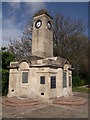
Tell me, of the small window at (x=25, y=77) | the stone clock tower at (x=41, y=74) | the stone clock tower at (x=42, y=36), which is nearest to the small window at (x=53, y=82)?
the stone clock tower at (x=41, y=74)

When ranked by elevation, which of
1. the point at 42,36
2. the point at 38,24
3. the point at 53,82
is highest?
the point at 38,24

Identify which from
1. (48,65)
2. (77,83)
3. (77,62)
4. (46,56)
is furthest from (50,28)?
(77,83)

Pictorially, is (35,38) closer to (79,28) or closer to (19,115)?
(19,115)

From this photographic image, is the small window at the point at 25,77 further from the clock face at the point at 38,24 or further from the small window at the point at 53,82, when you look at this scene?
the clock face at the point at 38,24

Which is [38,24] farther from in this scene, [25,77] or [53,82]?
[53,82]

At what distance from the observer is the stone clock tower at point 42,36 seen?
544 inches

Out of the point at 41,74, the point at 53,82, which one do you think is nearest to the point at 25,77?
the point at 41,74

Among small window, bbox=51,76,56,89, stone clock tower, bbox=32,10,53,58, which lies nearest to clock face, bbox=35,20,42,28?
stone clock tower, bbox=32,10,53,58

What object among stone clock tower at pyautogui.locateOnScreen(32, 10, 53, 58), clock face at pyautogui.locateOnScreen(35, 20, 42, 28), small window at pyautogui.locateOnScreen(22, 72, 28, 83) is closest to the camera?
small window at pyautogui.locateOnScreen(22, 72, 28, 83)

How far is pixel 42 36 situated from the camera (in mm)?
13828

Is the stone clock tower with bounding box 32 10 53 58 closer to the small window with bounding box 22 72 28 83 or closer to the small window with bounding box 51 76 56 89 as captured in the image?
the small window with bounding box 22 72 28 83

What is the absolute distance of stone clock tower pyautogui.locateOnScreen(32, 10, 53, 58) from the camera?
45.3 ft

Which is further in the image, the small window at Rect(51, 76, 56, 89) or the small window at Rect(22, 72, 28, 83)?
the small window at Rect(22, 72, 28, 83)

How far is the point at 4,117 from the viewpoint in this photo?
755 centimetres
